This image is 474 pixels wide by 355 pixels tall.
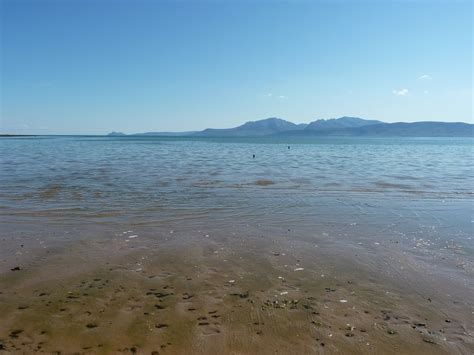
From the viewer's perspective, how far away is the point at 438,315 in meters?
5.18

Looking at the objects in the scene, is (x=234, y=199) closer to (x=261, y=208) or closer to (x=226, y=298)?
(x=261, y=208)

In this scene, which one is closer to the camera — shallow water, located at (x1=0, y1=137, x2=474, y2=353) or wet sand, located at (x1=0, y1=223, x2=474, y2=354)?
wet sand, located at (x1=0, y1=223, x2=474, y2=354)

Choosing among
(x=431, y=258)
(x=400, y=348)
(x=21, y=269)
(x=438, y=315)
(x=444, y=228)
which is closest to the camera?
(x=400, y=348)

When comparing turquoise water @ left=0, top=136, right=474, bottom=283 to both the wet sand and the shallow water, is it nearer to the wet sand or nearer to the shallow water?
the shallow water

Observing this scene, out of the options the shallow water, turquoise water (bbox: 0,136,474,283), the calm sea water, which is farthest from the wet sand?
the calm sea water

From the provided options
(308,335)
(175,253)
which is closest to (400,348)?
(308,335)

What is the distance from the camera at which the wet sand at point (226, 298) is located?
176 inches

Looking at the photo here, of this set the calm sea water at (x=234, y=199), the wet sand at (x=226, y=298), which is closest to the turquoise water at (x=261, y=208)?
the calm sea water at (x=234, y=199)

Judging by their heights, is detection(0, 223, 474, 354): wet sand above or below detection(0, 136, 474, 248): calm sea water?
above

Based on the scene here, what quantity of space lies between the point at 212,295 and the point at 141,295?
3.72ft

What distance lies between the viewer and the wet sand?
4477 millimetres

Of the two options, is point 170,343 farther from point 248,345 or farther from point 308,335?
point 308,335

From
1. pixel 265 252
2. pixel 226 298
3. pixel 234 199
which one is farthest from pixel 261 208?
pixel 226 298

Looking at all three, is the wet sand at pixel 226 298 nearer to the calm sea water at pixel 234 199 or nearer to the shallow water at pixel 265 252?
the shallow water at pixel 265 252
